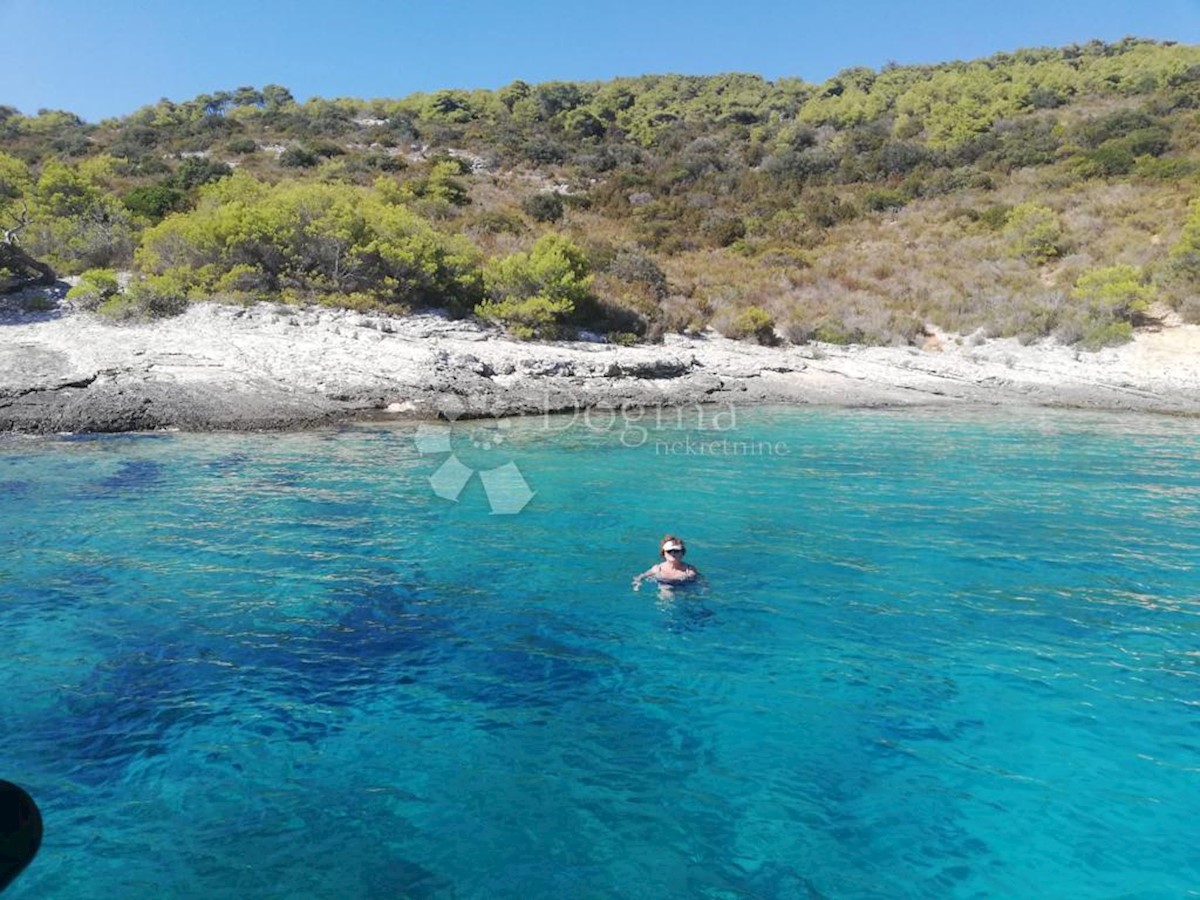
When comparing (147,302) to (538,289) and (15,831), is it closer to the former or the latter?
(538,289)

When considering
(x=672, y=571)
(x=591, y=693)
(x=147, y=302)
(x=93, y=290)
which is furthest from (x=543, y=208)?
(x=591, y=693)

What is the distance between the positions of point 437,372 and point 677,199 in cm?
2909

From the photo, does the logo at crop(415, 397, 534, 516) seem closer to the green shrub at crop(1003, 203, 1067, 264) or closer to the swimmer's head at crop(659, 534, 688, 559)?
the swimmer's head at crop(659, 534, 688, 559)

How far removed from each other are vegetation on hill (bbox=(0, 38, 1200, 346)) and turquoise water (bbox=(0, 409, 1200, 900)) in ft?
45.2

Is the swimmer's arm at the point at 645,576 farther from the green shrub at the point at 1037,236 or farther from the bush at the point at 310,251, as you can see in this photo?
the green shrub at the point at 1037,236

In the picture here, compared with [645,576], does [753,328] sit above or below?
above

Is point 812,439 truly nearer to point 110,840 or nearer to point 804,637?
point 804,637

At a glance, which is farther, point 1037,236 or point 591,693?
point 1037,236

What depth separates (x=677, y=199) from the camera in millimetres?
43531

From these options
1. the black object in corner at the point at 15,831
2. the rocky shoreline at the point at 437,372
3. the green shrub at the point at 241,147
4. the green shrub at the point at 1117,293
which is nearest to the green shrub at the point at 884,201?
the green shrub at the point at 1117,293

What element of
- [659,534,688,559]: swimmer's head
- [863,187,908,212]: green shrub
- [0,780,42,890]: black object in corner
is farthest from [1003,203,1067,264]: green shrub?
[0,780,42,890]: black object in corner

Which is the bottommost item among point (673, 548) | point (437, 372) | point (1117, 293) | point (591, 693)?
point (591, 693)

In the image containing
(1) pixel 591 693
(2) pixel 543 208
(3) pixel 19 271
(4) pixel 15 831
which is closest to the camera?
(4) pixel 15 831

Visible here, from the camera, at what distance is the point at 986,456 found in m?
14.9
